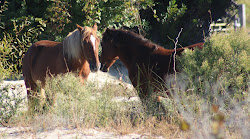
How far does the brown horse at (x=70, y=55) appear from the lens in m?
5.45

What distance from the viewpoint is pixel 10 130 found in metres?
4.27

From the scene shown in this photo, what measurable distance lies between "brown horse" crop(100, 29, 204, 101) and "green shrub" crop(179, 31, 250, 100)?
539mm

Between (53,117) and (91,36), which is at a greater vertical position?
(91,36)

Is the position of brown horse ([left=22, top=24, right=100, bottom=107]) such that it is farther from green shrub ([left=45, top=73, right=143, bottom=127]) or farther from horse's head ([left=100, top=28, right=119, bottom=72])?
green shrub ([left=45, top=73, right=143, bottom=127])

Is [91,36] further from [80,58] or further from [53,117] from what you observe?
[53,117]

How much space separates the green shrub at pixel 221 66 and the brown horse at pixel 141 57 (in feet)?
1.77

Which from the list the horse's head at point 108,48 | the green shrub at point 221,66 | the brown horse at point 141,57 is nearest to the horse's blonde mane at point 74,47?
the horse's head at point 108,48

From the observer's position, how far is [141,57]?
558cm

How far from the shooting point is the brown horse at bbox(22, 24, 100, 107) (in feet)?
17.9

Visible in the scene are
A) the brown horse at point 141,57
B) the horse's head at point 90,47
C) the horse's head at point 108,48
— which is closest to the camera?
the brown horse at point 141,57

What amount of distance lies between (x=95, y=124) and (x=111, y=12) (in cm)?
575

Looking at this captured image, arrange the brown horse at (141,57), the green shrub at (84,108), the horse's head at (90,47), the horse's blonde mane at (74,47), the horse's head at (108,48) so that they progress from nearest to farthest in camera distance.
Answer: the green shrub at (84,108) < the brown horse at (141,57) < the horse's head at (90,47) < the horse's blonde mane at (74,47) < the horse's head at (108,48)

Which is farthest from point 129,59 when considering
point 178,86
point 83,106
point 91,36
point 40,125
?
point 40,125

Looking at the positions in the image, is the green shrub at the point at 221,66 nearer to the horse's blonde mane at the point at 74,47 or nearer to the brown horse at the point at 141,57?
the brown horse at the point at 141,57
